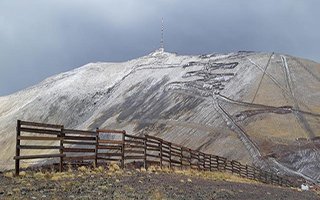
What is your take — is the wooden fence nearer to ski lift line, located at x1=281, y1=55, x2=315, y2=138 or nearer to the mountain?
the mountain

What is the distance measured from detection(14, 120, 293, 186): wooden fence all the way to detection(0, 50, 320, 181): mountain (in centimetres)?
2294

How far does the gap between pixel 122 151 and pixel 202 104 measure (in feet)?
240

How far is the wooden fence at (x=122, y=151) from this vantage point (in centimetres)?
1762

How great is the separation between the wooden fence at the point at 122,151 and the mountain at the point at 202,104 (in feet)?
75.3

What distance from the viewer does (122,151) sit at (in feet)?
73.5

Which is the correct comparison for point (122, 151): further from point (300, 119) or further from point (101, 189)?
point (300, 119)

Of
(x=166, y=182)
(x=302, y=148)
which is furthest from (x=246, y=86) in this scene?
(x=166, y=182)

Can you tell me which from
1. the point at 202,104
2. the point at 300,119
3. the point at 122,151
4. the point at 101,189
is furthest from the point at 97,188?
the point at 202,104

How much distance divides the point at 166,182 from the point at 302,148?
57.4 metres

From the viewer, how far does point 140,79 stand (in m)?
122

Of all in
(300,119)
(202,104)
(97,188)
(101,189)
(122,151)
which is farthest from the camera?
(202,104)

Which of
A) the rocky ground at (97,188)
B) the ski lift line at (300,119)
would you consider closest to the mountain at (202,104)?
the ski lift line at (300,119)

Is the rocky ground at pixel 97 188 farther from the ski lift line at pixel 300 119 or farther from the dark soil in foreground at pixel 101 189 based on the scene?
the ski lift line at pixel 300 119

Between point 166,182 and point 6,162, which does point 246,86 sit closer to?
point 6,162
